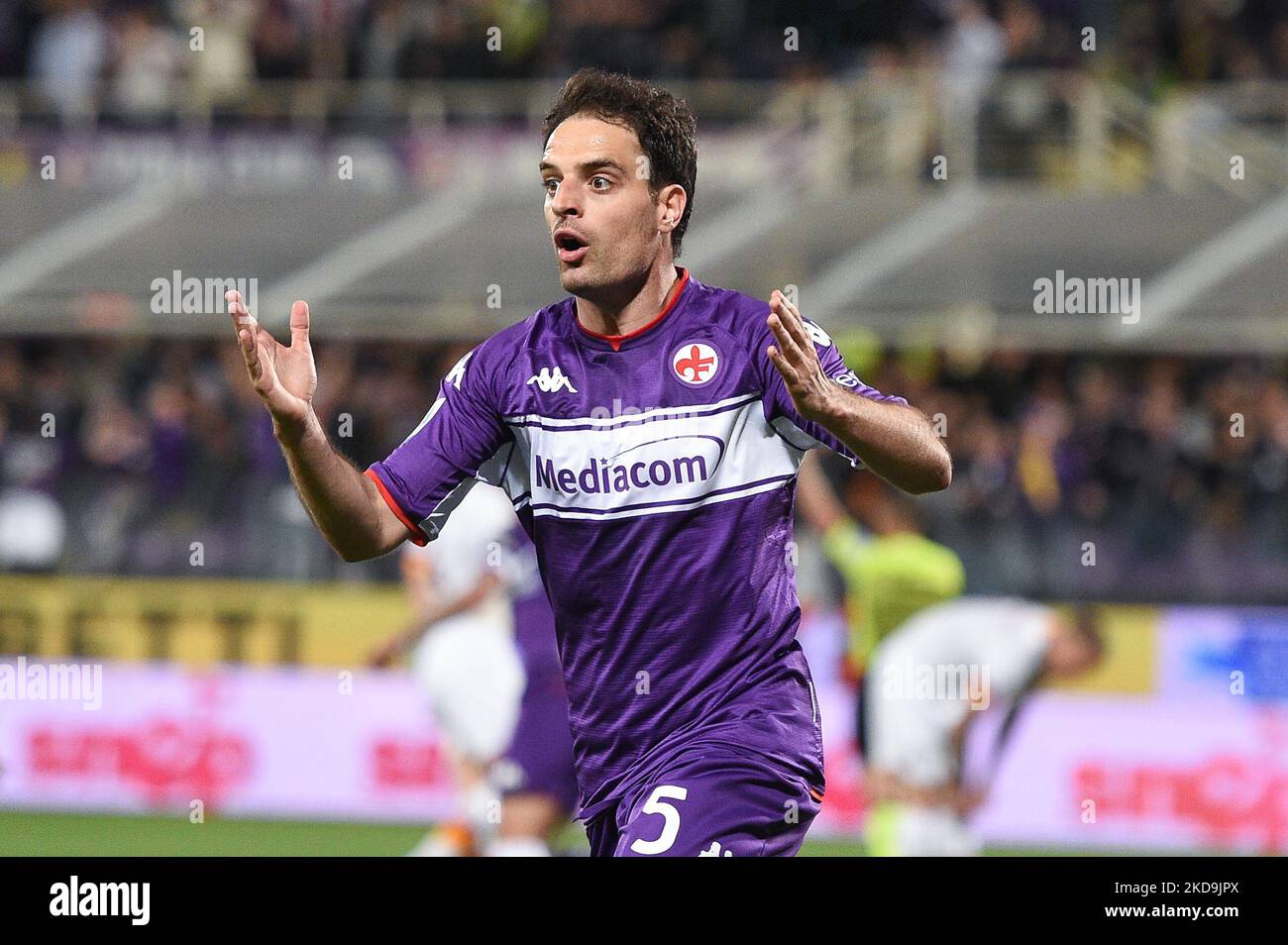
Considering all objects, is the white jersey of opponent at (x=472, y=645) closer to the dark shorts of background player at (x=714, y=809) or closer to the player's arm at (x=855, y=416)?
the dark shorts of background player at (x=714, y=809)

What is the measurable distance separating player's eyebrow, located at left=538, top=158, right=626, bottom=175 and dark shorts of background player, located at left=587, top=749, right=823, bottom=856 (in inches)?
57.5

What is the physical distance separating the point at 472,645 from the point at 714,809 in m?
5.56

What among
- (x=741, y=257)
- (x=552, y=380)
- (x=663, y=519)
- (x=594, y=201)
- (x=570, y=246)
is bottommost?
(x=663, y=519)

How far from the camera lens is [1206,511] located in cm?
1316

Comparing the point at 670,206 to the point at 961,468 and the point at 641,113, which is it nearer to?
the point at 641,113

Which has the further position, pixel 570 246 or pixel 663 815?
pixel 570 246

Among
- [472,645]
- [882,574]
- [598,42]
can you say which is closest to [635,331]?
[472,645]

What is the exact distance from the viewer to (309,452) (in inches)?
189

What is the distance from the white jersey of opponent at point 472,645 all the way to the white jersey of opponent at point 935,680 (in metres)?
2.18

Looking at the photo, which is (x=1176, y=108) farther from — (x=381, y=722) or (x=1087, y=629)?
(x=381, y=722)

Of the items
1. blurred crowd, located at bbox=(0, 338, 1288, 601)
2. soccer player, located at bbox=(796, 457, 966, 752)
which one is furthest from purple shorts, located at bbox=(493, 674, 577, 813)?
blurred crowd, located at bbox=(0, 338, 1288, 601)

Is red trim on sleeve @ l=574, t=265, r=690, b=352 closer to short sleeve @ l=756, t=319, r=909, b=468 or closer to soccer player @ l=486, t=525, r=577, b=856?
short sleeve @ l=756, t=319, r=909, b=468

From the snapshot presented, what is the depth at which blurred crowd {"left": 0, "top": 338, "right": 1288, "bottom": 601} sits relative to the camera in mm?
12859

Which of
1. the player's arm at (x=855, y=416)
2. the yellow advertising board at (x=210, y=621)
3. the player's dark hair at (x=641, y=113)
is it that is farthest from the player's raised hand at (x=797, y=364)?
the yellow advertising board at (x=210, y=621)
